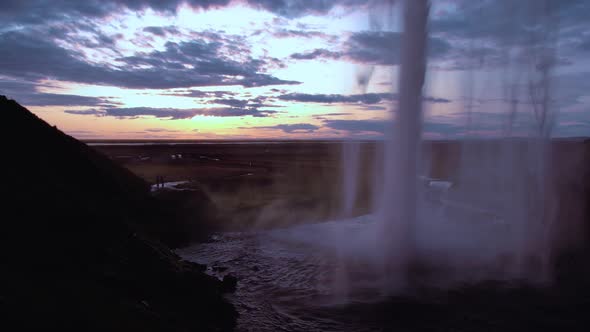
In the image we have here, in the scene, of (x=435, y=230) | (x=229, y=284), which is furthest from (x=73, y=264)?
(x=435, y=230)

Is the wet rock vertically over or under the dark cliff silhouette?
under

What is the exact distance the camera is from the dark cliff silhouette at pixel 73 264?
6621 mm

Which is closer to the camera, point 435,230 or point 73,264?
point 73,264

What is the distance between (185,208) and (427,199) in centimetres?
1779

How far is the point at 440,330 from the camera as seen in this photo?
29.4 feet

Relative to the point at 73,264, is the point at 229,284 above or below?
below

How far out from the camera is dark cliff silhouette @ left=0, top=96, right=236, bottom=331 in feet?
21.7

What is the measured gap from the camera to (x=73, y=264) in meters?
8.17

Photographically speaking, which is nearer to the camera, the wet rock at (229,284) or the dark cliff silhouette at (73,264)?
the dark cliff silhouette at (73,264)

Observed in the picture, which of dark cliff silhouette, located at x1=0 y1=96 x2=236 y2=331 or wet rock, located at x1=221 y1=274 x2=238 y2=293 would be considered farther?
wet rock, located at x1=221 y1=274 x2=238 y2=293

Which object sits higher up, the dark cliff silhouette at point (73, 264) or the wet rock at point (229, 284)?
the dark cliff silhouette at point (73, 264)

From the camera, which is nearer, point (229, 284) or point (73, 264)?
point (73, 264)

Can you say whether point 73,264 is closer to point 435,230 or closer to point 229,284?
point 229,284

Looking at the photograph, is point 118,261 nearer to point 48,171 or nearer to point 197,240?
point 48,171
